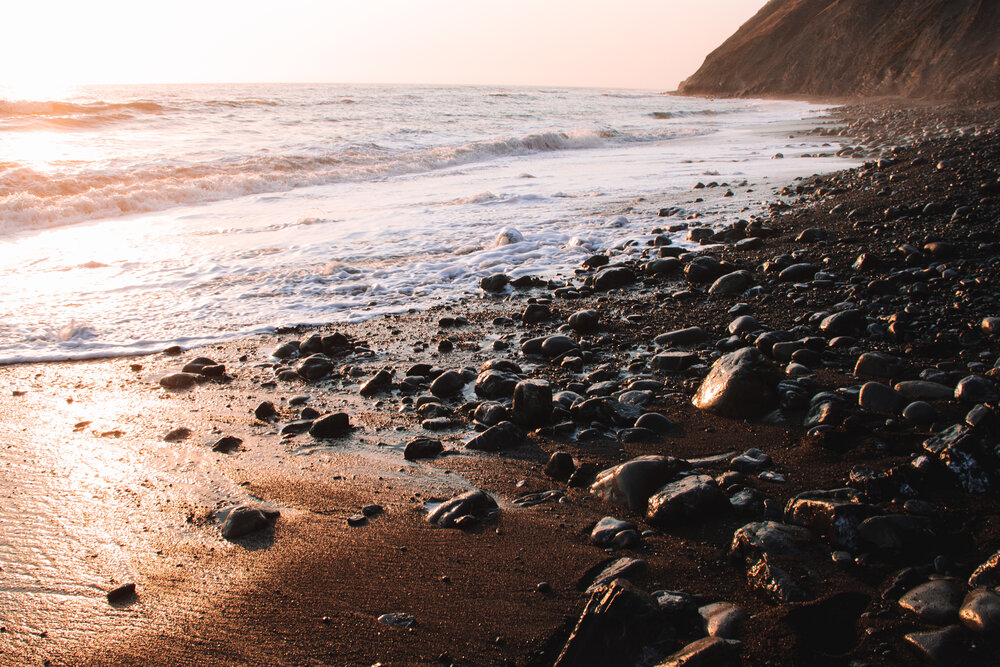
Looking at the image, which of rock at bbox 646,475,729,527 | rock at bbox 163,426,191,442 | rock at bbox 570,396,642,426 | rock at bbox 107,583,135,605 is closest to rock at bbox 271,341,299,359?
rock at bbox 163,426,191,442

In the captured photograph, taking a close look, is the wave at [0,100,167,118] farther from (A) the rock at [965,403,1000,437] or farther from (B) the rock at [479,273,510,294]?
(A) the rock at [965,403,1000,437]

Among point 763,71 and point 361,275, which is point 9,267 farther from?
point 763,71

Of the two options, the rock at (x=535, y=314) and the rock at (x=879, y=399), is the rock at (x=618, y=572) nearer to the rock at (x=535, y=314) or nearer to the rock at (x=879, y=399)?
the rock at (x=879, y=399)

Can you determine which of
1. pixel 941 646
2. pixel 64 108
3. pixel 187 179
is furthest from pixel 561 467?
pixel 64 108

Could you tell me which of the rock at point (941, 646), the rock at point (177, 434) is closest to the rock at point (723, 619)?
the rock at point (941, 646)

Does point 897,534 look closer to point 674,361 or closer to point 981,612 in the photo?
point 981,612

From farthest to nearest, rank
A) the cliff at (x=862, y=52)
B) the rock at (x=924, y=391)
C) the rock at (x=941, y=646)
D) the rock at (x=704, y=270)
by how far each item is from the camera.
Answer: the cliff at (x=862, y=52) < the rock at (x=704, y=270) < the rock at (x=924, y=391) < the rock at (x=941, y=646)

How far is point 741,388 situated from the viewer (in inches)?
106

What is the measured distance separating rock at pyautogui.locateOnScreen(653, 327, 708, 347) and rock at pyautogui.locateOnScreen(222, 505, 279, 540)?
240 centimetres

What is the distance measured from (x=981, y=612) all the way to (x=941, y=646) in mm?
120

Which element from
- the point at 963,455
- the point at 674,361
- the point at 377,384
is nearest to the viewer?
the point at 963,455

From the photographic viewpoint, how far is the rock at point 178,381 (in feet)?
11.7

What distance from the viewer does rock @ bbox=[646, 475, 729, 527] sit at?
1.94 meters

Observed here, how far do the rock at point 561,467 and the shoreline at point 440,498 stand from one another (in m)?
0.06
